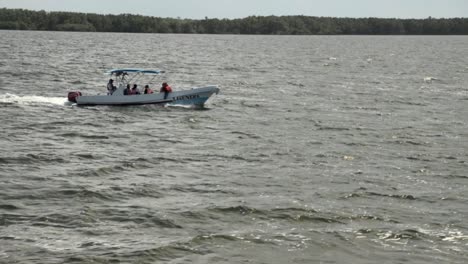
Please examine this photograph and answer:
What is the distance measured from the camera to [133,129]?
34625mm

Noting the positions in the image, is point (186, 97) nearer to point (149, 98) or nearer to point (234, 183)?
point (149, 98)

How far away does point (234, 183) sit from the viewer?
74.5 feet

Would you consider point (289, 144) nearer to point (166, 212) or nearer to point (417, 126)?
point (417, 126)

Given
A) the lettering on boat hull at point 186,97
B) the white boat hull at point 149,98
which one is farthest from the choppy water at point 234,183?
the lettering on boat hull at point 186,97

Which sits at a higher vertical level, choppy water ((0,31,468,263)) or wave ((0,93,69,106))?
wave ((0,93,69,106))

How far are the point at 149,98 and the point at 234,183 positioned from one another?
824 inches

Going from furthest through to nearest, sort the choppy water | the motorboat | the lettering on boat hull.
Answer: the lettering on boat hull → the motorboat → the choppy water

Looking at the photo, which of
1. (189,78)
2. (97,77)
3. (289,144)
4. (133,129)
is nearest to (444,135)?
(289,144)

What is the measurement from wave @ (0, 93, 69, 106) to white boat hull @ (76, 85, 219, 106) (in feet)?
6.98

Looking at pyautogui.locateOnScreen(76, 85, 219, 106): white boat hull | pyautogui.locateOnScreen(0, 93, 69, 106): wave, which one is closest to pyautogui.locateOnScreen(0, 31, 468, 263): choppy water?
pyautogui.locateOnScreen(0, 93, 69, 106): wave

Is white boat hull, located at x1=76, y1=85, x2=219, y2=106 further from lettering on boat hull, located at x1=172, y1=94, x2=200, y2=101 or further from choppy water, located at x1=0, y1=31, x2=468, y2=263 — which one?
choppy water, located at x1=0, y1=31, x2=468, y2=263

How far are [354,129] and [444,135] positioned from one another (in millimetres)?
4506

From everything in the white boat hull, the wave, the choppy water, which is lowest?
the choppy water

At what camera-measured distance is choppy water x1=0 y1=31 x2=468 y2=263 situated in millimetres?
16594
